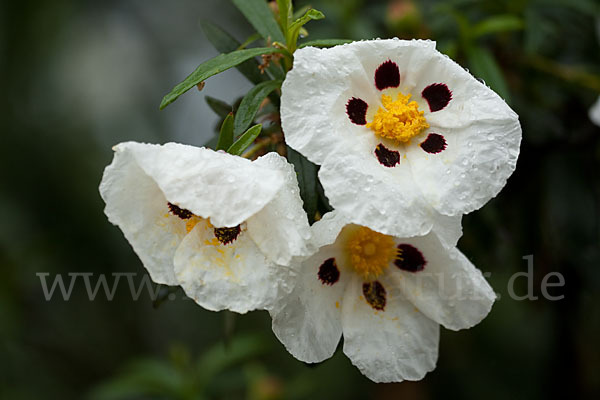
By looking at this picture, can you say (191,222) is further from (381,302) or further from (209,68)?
(381,302)

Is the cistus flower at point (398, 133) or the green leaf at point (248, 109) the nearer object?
the cistus flower at point (398, 133)

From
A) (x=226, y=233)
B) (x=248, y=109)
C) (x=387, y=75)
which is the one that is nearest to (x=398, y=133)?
(x=387, y=75)

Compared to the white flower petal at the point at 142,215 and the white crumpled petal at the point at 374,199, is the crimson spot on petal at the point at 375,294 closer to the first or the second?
the white crumpled petal at the point at 374,199

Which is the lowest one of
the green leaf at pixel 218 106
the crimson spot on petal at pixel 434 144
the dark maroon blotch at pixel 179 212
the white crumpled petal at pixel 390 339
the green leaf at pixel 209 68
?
the white crumpled petal at pixel 390 339

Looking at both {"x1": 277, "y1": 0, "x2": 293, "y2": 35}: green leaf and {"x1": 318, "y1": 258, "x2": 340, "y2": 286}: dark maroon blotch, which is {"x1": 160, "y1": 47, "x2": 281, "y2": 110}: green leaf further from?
{"x1": 318, "y1": 258, "x2": 340, "y2": 286}: dark maroon blotch

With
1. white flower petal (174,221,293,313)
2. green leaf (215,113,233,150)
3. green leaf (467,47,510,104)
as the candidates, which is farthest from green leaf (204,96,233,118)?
green leaf (467,47,510,104)

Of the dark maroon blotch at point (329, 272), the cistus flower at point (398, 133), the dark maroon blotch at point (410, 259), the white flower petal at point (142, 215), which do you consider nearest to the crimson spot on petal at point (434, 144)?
the cistus flower at point (398, 133)
